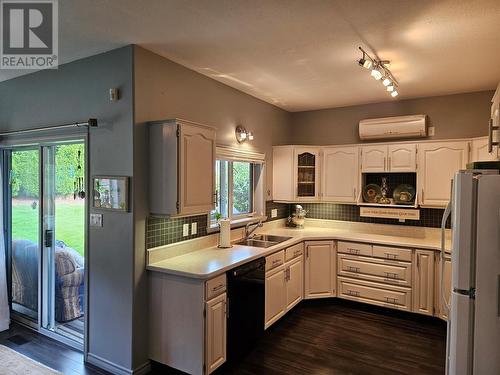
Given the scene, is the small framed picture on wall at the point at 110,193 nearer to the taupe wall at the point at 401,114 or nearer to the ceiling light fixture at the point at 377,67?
the ceiling light fixture at the point at 377,67

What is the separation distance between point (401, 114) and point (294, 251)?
2347mm

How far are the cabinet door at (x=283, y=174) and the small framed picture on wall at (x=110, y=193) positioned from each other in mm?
2518

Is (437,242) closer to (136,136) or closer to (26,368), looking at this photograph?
(136,136)

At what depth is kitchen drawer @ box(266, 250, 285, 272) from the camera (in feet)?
10.9

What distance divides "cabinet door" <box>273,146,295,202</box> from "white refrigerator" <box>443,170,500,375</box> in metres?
2.79

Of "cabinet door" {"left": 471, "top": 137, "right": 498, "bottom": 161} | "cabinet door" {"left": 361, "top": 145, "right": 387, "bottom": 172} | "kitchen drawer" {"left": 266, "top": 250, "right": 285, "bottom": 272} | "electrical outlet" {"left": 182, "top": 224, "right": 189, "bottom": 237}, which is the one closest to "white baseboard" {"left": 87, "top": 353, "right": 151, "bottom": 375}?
"electrical outlet" {"left": 182, "top": 224, "right": 189, "bottom": 237}

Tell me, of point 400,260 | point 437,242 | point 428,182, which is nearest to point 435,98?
point 428,182

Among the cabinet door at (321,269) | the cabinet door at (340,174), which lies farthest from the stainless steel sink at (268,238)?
the cabinet door at (340,174)

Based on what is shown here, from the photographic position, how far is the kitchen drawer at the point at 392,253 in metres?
3.75

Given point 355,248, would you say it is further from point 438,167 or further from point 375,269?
point 438,167

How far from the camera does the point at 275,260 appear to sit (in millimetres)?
3445

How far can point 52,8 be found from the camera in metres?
2.05

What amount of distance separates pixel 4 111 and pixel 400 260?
482cm

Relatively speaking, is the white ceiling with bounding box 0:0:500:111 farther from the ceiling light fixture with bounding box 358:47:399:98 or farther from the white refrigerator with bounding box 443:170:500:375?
the white refrigerator with bounding box 443:170:500:375
